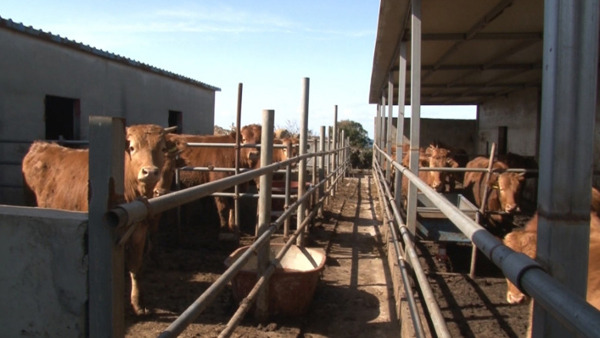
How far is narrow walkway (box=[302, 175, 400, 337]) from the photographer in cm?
433

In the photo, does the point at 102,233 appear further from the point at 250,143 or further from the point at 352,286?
the point at 250,143

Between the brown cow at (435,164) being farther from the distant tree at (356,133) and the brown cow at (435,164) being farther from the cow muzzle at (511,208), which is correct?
the distant tree at (356,133)

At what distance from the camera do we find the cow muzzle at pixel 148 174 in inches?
169

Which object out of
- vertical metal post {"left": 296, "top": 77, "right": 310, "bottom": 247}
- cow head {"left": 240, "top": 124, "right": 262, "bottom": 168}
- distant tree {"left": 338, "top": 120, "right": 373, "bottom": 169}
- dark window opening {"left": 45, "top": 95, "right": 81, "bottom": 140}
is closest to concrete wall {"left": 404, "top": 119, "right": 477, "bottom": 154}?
distant tree {"left": 338, "top": 120, "right": 373, "bottom": 169}

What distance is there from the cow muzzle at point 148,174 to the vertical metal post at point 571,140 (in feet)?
11.7

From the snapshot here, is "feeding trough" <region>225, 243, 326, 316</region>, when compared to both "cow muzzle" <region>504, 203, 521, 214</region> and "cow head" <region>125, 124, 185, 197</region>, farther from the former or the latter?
"cow muzzle" <region>504, 203, 521, 214</region>

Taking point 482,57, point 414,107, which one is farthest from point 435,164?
point 414,107

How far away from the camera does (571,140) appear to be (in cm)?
126

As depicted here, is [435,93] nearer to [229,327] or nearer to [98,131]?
[229,327]

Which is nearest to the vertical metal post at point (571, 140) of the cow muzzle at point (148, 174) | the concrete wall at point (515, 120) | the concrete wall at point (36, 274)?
the concrete wall at point (36, 274)

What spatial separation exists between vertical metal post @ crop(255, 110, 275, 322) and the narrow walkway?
42 cm

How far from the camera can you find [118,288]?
1.32 m

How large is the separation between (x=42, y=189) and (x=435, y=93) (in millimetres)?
11699

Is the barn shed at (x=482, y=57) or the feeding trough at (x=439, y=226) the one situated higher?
the barn shed at (x=482, y=57)
